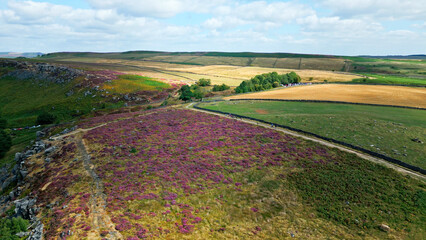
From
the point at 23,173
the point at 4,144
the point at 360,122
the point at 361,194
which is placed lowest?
the point at 4,144

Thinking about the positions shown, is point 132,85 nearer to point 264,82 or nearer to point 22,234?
point 264,82

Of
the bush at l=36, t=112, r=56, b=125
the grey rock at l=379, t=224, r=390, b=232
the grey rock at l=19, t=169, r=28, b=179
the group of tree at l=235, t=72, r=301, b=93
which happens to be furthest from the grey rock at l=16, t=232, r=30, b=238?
the group of tree at l=235, t=72, r=301, b=93

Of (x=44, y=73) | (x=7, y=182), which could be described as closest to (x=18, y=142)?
(x=7, y=182)

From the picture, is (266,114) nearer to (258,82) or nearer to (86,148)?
(86,148)

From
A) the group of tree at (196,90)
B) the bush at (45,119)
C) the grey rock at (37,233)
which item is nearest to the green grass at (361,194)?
the grey rock at (37,233)

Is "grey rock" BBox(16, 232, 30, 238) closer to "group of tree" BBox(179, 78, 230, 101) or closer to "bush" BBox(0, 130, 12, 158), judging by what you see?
"bush" BBox(0, 130, 12, 158)

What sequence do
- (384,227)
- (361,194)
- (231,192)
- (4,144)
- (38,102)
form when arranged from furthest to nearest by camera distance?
1. (38,102)
2. (4,144)
3. (231,192)
4. (361,194)
5. (384,227)
